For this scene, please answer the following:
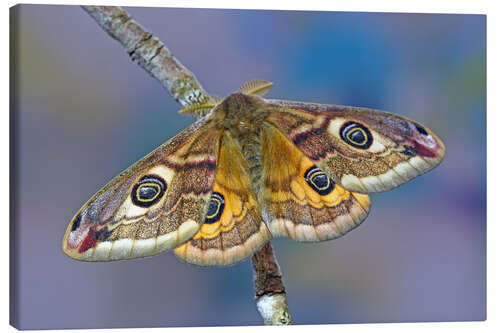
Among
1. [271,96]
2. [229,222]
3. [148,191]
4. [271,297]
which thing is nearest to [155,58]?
[148,191]

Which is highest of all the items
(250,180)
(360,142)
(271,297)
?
(360,142)

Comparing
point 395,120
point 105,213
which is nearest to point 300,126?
point 395,120

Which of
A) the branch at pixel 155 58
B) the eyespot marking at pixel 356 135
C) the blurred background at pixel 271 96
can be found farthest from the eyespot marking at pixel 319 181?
the blurred background at pixel 271 96

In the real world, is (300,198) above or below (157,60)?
below

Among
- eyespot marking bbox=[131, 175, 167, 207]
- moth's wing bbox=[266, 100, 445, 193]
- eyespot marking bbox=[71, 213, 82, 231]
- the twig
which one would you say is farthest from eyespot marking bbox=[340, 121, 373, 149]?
eyespot marking bbox=[71, 213, 82, 231]

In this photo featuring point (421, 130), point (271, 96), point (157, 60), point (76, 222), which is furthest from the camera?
point (271, 96)

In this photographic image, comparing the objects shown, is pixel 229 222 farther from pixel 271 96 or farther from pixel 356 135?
pixel 271 96

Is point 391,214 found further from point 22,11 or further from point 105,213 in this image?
point 22,11
